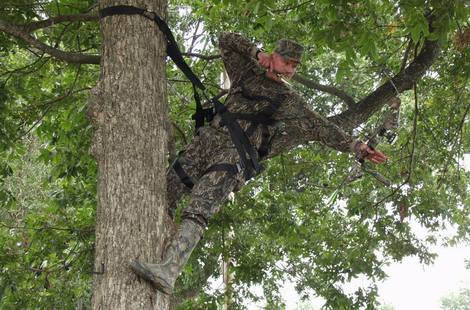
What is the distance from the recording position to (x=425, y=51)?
4.78 m

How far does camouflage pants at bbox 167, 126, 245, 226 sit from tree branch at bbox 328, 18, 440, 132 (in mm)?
1120

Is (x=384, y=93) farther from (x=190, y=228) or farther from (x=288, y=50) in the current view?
(x=190, y=228)

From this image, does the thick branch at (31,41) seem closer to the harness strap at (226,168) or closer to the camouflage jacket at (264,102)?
the camouflage jacket at (264,102)

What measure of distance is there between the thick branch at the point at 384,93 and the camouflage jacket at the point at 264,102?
0.52 metres

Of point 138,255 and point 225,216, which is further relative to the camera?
point 225,216

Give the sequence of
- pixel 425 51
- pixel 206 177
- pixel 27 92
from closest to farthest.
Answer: pixel 206 177, pixel 425 51, pixel 27 92

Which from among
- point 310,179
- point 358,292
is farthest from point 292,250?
point 358,292

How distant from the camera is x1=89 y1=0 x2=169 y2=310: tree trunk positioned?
9.09 feet

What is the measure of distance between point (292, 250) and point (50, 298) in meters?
3.25

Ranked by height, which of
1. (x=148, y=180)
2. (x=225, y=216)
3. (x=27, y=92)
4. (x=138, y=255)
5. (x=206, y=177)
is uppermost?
(x=27, y=92)

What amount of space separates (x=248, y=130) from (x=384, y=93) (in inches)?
54.2

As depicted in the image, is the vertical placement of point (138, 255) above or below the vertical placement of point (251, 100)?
below

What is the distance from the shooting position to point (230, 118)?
375 cm

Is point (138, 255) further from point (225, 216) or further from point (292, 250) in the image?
point (292, 250)
